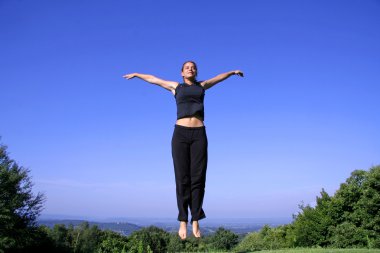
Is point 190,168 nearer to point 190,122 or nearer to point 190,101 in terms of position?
point 190,122

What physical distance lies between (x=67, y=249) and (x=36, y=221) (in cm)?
1615

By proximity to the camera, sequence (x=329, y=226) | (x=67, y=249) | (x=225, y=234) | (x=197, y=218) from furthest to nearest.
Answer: (x=225, y=234) < (x=67, y=249) < (x=329, y=226) < (x=197, y=218)

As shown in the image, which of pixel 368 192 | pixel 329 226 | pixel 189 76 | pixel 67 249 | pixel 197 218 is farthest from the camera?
pixel 67 249

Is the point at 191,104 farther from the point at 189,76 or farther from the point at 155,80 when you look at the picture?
the point at 155,80

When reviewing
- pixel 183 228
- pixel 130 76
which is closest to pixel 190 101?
pixel 130 76

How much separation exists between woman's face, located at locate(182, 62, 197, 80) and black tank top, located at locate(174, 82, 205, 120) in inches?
7.7

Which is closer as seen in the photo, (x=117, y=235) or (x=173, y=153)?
(x=173, y=153)

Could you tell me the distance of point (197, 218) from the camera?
6031 millimetres

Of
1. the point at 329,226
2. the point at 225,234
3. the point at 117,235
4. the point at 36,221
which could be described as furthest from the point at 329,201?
the point at 117,235

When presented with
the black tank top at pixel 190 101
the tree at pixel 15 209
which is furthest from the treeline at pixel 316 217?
the black tank top at pixel 190 101

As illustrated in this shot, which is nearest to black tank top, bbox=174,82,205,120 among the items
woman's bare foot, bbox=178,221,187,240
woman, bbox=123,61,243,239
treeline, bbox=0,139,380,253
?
woman, bbox=123,61,243,239

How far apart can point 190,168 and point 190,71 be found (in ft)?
5.85

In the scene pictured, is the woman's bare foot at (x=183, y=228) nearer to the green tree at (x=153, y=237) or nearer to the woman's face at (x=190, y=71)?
the woman's face at (x=190, y=71)

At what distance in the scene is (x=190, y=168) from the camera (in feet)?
20.3
